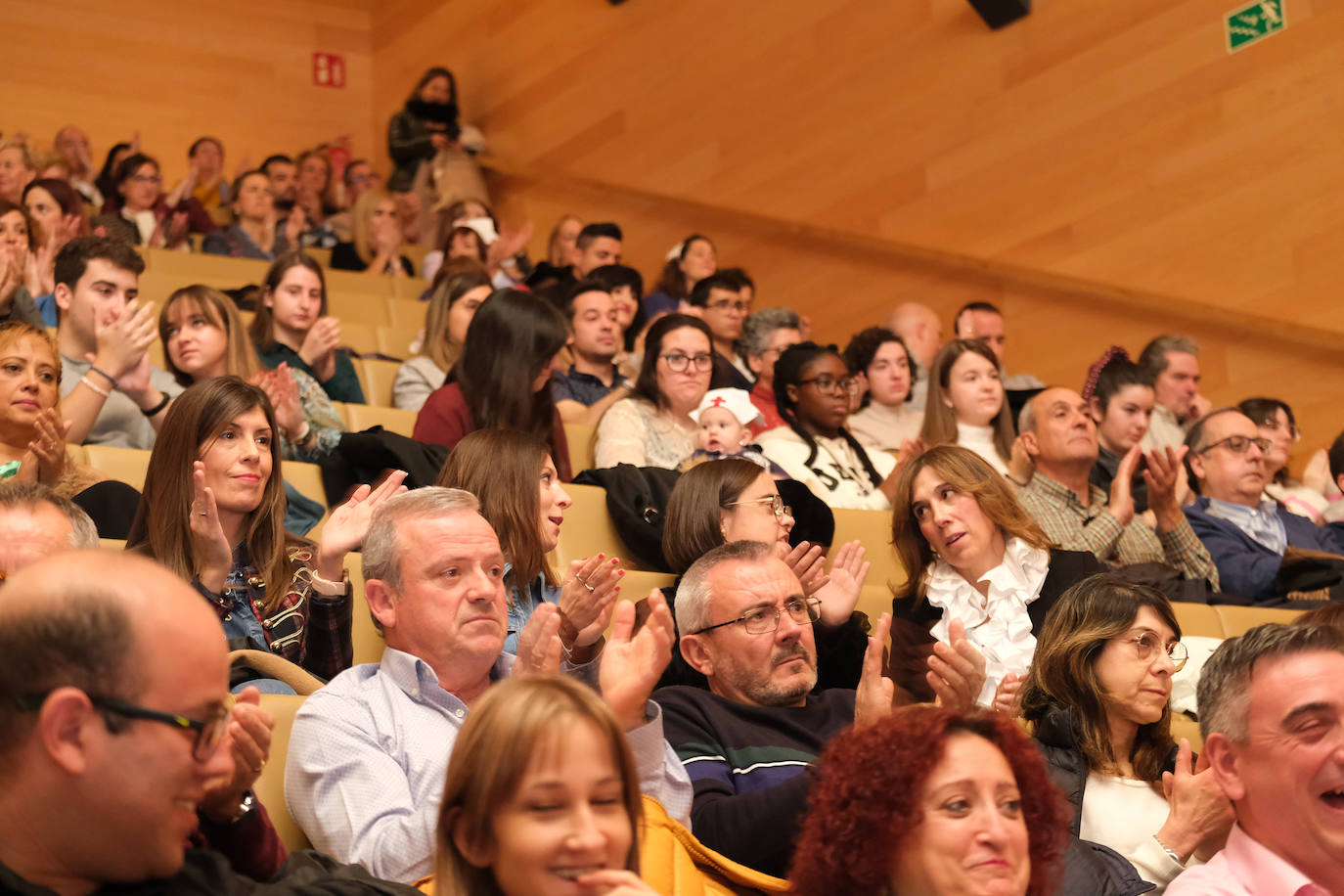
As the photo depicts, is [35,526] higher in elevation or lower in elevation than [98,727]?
higher

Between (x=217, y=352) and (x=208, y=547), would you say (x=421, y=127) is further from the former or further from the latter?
(x=208, y=547)

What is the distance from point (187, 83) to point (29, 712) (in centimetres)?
679

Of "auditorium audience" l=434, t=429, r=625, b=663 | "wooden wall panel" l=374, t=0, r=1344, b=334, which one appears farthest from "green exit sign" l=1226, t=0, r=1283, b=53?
"auditorium audience" l=434, t=429, r=625, b=663

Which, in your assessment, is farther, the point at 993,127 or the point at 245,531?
the point at 993,127

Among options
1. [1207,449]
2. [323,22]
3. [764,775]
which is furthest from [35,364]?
[323,22]

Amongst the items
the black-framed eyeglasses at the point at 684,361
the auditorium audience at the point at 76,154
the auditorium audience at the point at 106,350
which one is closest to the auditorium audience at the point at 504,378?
the black-framed eyeglasses at the point at 684,361

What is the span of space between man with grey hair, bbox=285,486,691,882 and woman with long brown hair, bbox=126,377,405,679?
0.20 metres

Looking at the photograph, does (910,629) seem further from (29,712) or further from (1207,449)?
(29,712)

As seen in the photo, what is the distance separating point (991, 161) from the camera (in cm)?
516

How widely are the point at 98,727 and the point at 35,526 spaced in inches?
31.3

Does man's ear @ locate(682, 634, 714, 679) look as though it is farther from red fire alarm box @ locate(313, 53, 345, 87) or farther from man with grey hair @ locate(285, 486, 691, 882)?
red fire alarm box @ locate(313, 53, 345, 87)

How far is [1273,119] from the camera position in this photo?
4.44 m

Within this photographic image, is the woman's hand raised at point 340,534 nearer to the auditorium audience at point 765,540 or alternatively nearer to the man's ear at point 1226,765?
the auditorium audience at point 765,540

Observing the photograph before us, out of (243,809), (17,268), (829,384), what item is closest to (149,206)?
(17,268)
